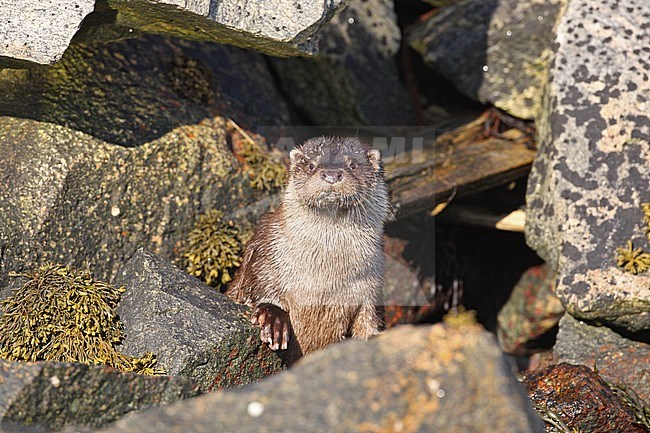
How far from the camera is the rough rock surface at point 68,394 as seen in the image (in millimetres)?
2869

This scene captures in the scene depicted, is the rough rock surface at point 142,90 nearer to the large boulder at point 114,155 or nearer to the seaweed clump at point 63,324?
the large boulder at point 114,155

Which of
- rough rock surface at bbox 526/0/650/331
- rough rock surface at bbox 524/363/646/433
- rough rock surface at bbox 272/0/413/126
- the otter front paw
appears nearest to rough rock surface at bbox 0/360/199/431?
the otter front paw

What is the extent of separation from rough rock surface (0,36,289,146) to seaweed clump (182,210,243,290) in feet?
2.08

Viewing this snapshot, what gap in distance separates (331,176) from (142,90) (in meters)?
1.67

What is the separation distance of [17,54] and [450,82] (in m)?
3.87

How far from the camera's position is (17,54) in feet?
13.6

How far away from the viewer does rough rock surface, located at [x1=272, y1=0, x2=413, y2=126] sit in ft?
21.8

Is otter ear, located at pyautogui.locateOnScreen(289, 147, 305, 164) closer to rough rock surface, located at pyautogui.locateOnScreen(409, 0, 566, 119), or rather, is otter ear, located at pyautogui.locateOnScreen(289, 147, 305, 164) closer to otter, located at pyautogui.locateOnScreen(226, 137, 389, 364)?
otter, located at pyautogui.locateOnScreen(226, 137, 389, 364)

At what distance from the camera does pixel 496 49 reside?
6738 millimetres

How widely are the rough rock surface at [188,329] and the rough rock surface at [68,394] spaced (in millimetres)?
858

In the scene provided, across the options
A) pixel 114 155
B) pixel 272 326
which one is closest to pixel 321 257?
pixel 272 326

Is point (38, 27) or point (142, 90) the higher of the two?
point (38, 27)

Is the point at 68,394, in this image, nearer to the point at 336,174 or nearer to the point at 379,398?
the point at 379,398

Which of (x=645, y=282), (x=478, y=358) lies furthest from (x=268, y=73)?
(x=478, y=358)
